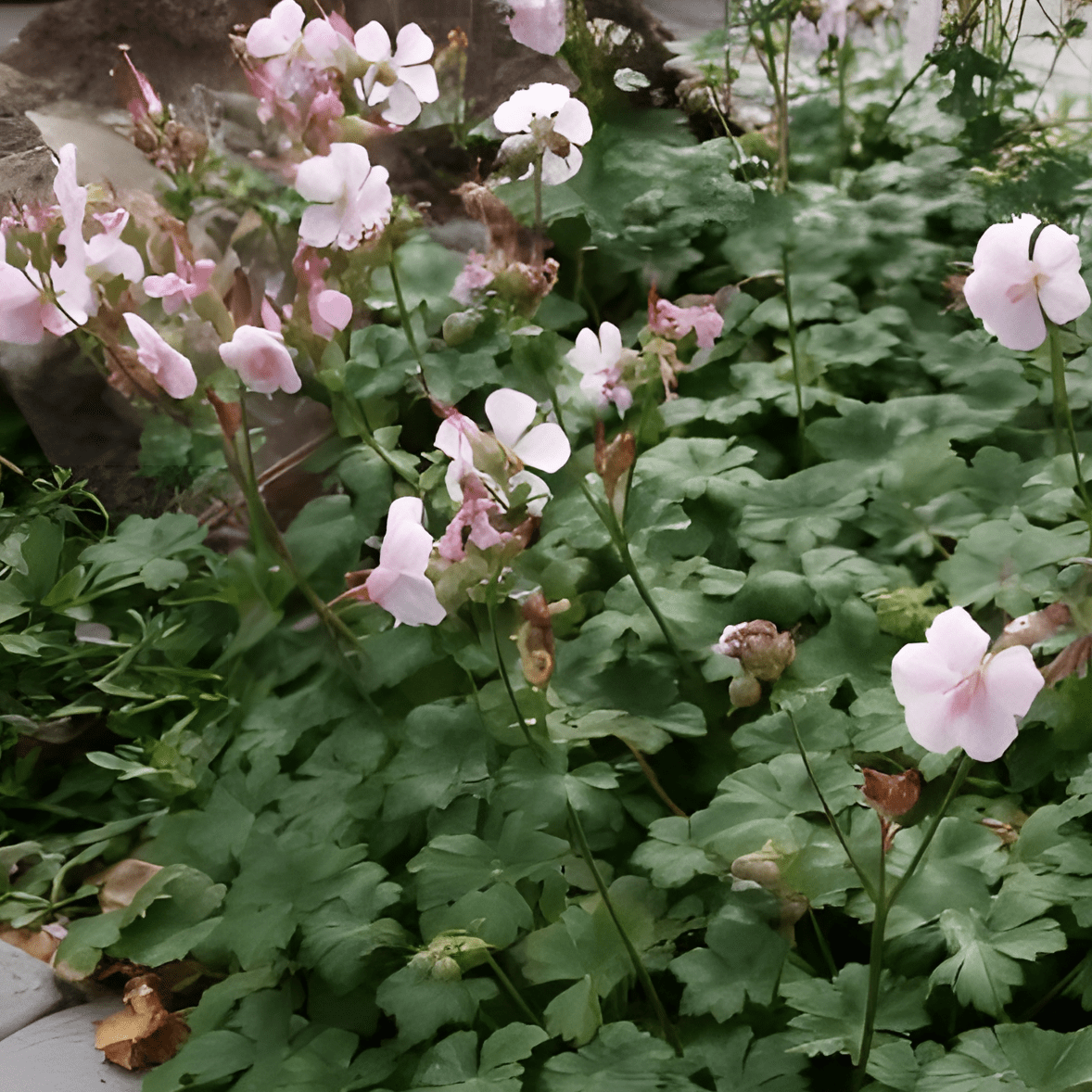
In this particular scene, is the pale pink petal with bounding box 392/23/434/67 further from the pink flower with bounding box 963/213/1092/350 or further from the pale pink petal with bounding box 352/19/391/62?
the pink flower with bounding box 963/213/1092/350

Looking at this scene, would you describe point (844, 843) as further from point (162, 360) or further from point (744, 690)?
point (162, 360)

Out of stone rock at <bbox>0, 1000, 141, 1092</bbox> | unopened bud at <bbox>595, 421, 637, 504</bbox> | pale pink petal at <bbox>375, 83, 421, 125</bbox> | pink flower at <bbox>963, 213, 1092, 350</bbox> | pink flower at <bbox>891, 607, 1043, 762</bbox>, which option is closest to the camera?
pink flower at <bbox>891, 607, 1043, 762</bbox>

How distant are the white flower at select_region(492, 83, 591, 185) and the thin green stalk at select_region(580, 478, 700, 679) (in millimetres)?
394

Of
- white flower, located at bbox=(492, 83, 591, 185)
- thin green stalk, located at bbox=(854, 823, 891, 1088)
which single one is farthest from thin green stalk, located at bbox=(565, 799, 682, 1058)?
white flower, located at bbox=(492, 83, 591, 185)

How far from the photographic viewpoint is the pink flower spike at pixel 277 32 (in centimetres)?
114

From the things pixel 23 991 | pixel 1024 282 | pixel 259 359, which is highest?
pixel 1024 282

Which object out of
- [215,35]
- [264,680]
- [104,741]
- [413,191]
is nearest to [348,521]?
[264,680]

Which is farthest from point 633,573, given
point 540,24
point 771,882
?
point 540,24

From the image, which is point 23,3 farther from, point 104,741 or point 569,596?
point 569,596

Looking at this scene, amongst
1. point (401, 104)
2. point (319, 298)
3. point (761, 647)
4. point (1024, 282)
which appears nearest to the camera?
point (1024, 282)

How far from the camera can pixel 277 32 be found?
1.15 metres

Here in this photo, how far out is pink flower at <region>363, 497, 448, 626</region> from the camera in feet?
2.63

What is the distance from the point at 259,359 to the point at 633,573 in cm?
37

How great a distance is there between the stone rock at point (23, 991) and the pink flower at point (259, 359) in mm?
611
